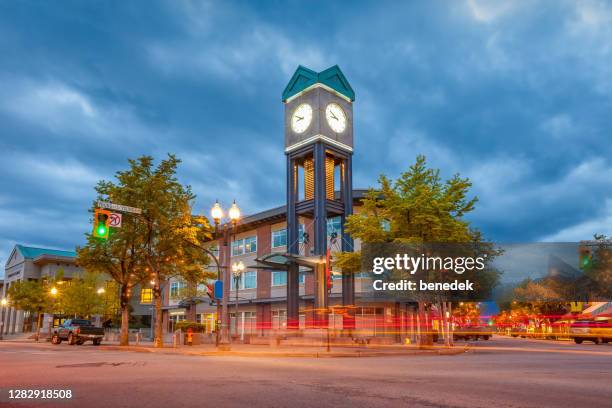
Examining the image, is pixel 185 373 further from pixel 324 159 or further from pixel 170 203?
pixel 324 159

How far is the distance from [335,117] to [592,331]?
97.9 ft

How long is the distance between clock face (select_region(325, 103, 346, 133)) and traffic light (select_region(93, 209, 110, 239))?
27802 mm

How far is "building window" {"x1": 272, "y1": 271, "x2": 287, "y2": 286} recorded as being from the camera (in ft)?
178

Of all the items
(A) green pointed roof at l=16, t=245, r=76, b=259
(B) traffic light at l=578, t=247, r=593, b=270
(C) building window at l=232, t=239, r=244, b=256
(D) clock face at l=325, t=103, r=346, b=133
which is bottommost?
(B) traffic light at l=578, t=247, r=593, b=270

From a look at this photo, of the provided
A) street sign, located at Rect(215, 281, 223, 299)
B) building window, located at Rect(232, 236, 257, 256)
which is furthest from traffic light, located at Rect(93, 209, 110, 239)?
building window, located at Rect(232, 236, 257, 256)

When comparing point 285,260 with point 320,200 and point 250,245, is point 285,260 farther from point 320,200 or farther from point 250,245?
point 250,245

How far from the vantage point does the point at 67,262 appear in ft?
309

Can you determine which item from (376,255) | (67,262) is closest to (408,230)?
(376,255)

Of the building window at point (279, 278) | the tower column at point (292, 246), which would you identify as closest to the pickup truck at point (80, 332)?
the tower column at point (292, 246)

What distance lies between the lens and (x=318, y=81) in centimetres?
4444

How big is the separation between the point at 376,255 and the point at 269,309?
2640 cm

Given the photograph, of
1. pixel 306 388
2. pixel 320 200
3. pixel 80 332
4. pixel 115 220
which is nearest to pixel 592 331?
pixel 320 200

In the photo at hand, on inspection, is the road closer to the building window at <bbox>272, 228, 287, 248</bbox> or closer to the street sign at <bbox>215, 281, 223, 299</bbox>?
the street sign at <bbox>215, 281, 223, 299</bbox>

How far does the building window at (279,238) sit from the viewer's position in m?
55.8
